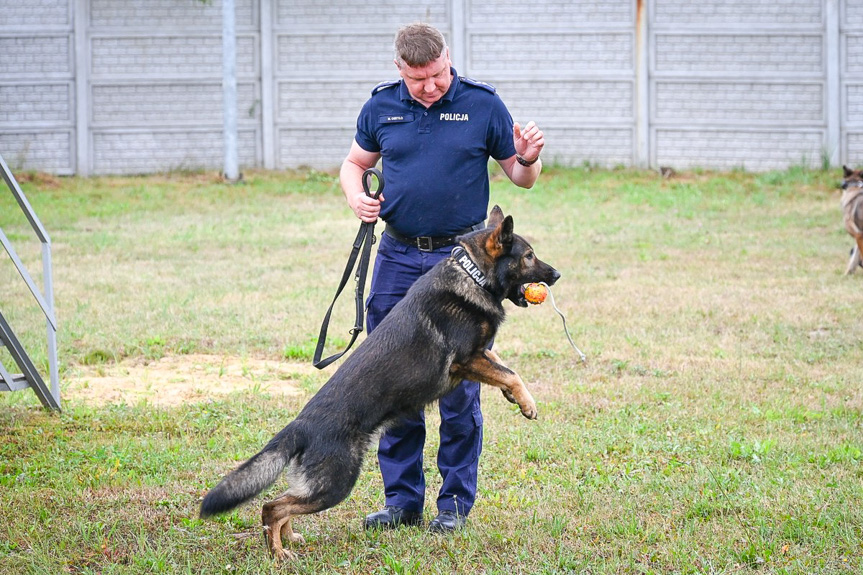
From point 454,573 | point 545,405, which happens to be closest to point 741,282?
point 545,405

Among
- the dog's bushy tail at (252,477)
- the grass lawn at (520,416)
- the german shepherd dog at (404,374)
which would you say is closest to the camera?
the dog's bushy tail at (252,477)

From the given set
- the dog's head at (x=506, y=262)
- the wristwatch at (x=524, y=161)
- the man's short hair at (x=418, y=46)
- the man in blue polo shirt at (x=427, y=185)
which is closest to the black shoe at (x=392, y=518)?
the man in blue polo shirt at (x=427, y=185)

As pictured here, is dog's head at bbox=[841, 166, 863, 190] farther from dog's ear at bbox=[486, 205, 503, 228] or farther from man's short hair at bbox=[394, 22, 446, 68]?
man's short hair at bbox=[394, 22, 446, 68]

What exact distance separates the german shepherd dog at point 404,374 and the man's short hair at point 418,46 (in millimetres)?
766

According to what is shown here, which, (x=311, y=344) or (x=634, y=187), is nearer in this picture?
(x=311, y=344)

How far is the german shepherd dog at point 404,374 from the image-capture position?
3725 millimetres

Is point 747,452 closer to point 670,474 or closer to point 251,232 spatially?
point 670,474

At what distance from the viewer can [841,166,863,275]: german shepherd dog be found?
10984 millimetres

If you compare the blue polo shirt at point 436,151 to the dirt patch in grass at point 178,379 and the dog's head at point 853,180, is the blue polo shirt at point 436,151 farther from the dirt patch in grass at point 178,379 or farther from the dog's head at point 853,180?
the dog's head at point 853,180

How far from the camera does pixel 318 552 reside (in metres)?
3.95

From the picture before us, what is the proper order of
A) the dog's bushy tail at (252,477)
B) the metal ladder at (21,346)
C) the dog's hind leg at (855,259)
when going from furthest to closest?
the dog's hind leg at (855,259) → the metal ladder at (21,346) → the dog's bushy tail at (252,477)

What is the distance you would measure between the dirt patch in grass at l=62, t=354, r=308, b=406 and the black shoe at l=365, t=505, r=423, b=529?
8.15 ft

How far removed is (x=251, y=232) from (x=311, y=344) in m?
7.10

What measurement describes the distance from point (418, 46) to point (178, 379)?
13.3ft
